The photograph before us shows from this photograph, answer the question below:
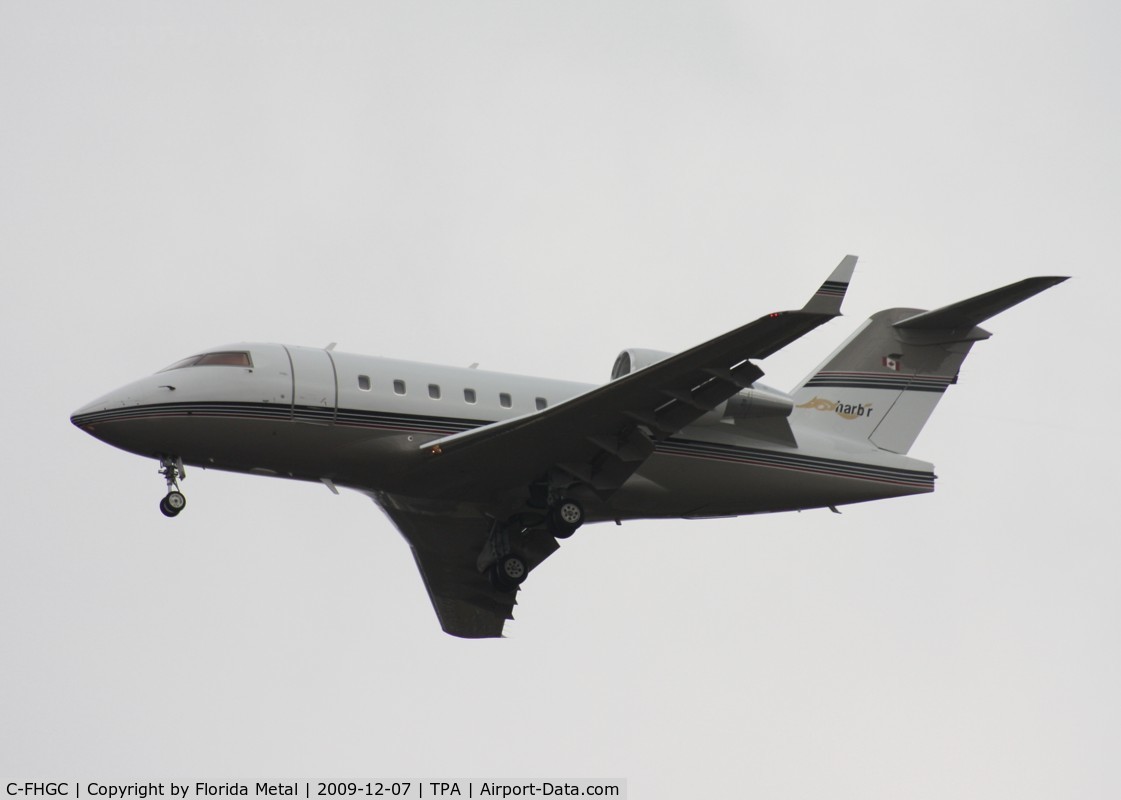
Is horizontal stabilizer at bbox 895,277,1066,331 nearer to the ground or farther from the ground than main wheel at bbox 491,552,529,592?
farther from the ground

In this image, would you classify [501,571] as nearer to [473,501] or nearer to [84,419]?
[473,501]

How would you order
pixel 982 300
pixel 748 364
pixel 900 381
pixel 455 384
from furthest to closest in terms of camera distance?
pixel 900 381 < pixel 982 300 < pixel 455 384 < pixel 748 364

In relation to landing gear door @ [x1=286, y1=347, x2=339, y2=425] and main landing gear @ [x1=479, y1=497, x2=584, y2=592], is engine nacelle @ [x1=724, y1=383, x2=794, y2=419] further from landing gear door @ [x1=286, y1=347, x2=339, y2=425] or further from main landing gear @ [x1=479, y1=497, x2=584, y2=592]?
landing gear door @ [x1=286, y1=347, x2=339, y2=425]

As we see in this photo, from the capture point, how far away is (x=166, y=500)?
19.9 m

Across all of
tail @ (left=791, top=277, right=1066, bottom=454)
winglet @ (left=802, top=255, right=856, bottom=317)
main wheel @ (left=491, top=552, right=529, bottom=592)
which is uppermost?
tail @ (left=791, top=277, right=1066, bottom=454)

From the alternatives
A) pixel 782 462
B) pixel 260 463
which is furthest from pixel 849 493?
pixel 260 463

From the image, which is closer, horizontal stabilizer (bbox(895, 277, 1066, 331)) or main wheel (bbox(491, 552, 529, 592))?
horizontal stabilizer (bbox(895, 277, 1066, 331))

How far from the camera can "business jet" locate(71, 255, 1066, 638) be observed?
1964 centimetres

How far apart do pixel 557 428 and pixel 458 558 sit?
460cm

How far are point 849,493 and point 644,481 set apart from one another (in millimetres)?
3225

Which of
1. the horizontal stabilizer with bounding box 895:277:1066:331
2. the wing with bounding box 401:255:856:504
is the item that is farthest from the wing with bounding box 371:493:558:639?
the horizontal stabilizer with bounding box 895:277:1066:331

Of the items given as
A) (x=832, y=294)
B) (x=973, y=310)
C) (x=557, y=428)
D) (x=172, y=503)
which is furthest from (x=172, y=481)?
(x=973, y=310)

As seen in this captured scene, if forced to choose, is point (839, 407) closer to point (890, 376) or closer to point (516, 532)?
point (890, 376)

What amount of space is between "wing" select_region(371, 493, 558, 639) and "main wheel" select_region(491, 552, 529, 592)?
0.11 m
